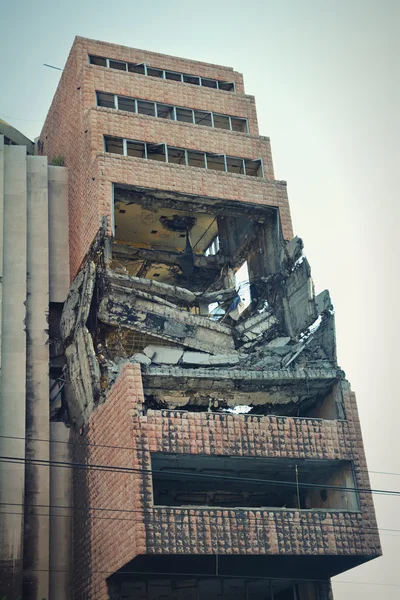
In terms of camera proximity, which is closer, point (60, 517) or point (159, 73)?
point (60, 517)

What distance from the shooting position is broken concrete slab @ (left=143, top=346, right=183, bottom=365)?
34.8 meters

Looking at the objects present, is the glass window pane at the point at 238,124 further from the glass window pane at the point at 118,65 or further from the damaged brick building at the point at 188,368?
the glass window pane at the point at 118,65

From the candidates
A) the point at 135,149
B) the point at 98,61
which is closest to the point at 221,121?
the point at 135,149

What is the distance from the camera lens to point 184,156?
40000 mm

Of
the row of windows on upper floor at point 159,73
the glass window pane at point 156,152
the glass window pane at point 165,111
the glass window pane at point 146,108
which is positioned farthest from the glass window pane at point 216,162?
the row of windows on upper floor at point 159,73

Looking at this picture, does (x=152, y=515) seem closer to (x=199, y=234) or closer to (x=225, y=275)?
(x=225, y=275)

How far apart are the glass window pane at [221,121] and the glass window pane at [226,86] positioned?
204cm

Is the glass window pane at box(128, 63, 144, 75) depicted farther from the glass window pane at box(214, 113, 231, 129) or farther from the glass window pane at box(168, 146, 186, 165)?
the glass window pane at box(168, 146, 186, 165)

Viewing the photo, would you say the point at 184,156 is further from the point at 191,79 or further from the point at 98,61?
the point at 98,61

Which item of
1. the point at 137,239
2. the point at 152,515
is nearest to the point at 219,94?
the point at 137,239

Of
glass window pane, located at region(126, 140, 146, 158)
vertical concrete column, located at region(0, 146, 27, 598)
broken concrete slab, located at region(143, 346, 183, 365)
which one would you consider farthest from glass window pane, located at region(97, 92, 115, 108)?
broken concrete slab, located at region(143, 346, 183, 365)

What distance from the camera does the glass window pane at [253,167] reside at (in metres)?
41.2

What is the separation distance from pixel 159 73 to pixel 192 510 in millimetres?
21109

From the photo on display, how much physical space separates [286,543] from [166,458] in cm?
487
